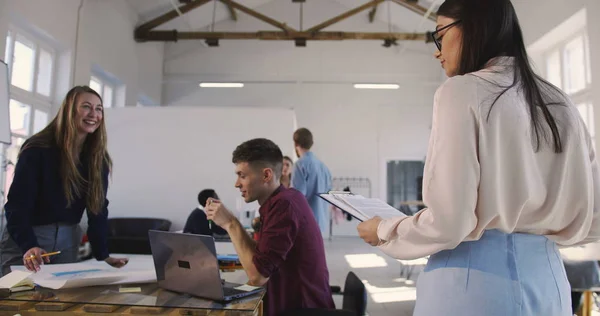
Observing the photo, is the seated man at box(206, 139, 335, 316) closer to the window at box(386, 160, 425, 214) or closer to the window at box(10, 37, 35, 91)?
the window at box(10, 37, 35, 91)

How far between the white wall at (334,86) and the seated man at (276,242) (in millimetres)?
9161

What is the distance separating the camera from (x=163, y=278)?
1.38 metres

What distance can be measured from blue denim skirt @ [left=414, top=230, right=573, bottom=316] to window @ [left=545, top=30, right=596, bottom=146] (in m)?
5.41

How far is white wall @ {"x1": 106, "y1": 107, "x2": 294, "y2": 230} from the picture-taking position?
6.37 meters

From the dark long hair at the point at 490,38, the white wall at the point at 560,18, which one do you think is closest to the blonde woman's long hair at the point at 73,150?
the dark long hair at the point at 490,38

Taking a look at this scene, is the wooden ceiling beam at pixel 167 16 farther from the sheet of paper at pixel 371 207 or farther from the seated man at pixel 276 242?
the sheet of paper at pixel 371 207

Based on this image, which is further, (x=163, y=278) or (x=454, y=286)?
(x=163, y=278)

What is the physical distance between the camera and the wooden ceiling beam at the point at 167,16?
893 cm

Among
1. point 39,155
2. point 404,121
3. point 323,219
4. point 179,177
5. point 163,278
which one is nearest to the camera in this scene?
point 163,278

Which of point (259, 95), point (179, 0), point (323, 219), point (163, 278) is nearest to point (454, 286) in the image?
point (163, 278)

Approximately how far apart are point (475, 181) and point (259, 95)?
10546mm

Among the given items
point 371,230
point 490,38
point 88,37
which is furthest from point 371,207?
point 88,37

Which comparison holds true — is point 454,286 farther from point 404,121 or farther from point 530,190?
point 404,121

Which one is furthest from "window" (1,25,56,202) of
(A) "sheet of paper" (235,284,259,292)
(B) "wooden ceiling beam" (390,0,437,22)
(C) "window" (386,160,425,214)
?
(C) "window" (386,160,425,214)
